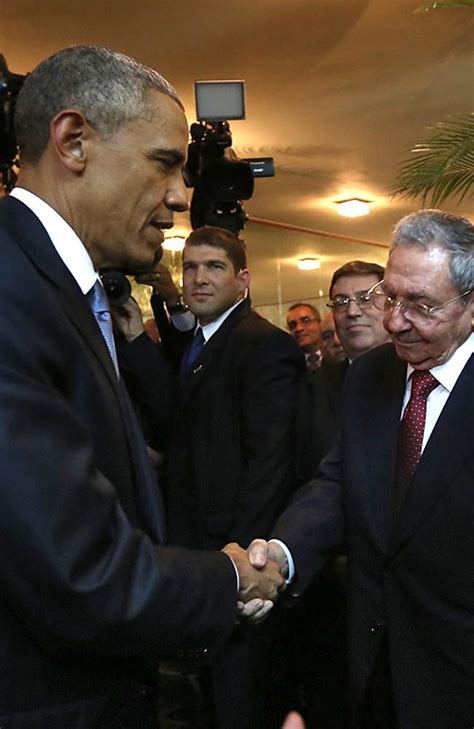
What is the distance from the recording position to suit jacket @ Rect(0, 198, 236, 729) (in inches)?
39.5

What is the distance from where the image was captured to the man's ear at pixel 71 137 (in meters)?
1.20

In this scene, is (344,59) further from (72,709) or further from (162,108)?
(72,709)

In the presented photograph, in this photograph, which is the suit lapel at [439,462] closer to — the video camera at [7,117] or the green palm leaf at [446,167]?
the video camera at [7,117]

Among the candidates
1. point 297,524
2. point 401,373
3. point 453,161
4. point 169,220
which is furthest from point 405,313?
point 453,161

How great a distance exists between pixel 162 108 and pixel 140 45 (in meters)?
3.47

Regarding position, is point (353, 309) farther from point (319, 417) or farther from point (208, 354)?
point (208, 354)

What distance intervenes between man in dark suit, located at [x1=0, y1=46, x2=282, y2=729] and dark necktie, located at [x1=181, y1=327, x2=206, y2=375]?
1773mm

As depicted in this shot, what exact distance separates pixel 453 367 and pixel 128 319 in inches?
48.7

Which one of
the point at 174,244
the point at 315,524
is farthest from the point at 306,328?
the point at 174,244

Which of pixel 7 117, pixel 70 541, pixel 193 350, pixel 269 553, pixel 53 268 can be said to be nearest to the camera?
pixel 70 541

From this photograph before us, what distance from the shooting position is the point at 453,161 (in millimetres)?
3848

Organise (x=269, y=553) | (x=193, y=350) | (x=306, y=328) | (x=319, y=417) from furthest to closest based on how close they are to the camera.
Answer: (x=306, y=328) < (x=193, y=350) < (x=319, y=417) < (x=269, y=553)

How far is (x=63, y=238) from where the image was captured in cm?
120

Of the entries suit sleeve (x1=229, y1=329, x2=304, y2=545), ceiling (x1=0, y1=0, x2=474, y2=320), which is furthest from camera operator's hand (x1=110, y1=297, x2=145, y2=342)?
ceiling (x1=0, y1=0, x2=474, y2=320)
